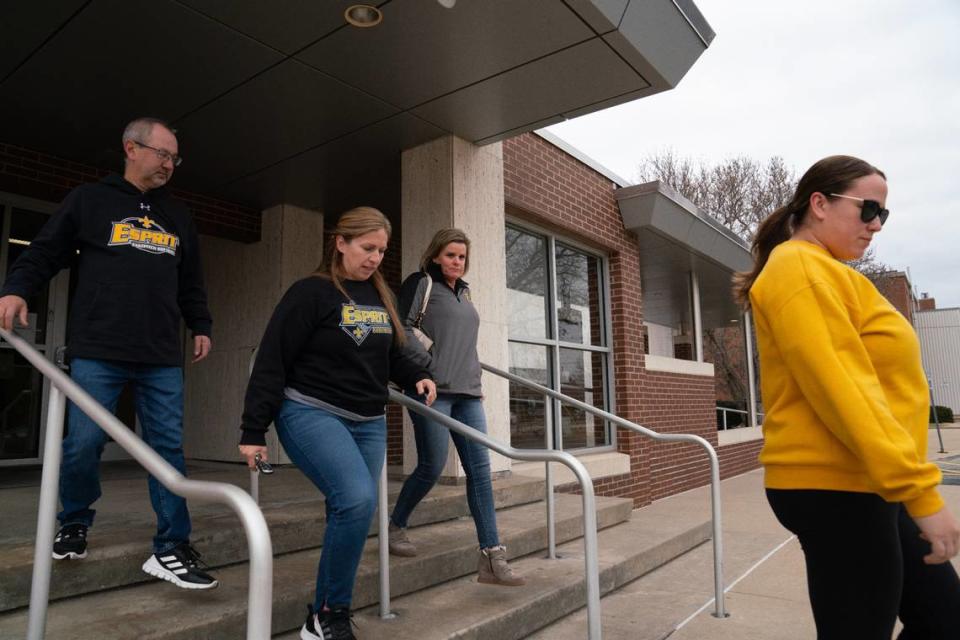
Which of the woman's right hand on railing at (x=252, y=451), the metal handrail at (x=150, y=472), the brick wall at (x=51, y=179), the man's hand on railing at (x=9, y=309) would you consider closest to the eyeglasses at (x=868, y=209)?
the metal handrail at (x=150, y=472)

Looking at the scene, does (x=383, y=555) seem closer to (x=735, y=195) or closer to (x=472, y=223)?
(x=472, y=223)

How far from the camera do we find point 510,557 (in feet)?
13.0

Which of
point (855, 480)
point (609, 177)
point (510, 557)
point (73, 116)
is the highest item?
point (609, 177)

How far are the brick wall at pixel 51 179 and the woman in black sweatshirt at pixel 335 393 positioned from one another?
3.72 meters

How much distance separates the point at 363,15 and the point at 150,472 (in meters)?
2.65

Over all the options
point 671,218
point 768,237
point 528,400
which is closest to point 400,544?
point 768,237

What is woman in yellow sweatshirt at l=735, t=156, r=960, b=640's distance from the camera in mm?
1486

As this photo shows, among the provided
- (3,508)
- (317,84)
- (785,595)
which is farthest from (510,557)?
(317,84)

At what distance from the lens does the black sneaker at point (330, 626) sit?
2.32 meters

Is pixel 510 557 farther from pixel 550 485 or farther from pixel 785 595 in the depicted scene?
pixel 785 595

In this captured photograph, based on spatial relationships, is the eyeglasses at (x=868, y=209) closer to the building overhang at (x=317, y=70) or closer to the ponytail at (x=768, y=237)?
the ponytail at (x=768, y=237)

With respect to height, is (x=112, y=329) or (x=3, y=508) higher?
(x=112, y=329)

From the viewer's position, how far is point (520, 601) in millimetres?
3232

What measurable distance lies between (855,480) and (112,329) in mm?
2491
